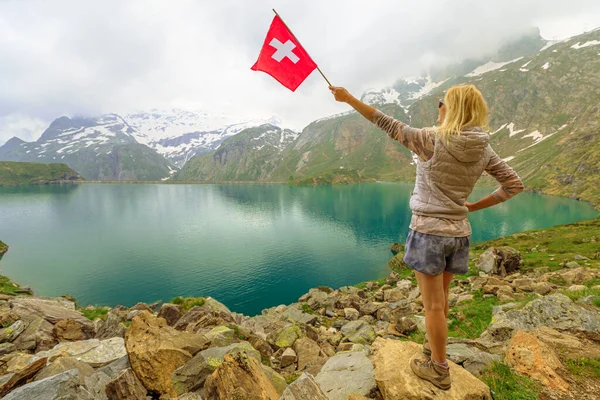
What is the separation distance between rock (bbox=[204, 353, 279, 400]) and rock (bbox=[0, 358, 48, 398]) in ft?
15.4

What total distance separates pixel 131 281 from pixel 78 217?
84.8 m

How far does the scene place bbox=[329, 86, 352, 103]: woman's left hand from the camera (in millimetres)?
4855

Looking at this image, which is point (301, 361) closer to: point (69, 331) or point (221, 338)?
point (221, 338)

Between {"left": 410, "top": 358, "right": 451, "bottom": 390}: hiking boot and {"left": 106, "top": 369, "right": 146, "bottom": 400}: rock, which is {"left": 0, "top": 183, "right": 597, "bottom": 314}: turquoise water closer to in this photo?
{"left": 106, "top": 369, "right": 146, "bottom": 400}: rock

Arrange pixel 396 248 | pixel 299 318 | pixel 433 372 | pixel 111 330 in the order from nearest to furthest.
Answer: pixel 433 372 < pixel 111 330 < pixel 299 318 < pixel 396 248

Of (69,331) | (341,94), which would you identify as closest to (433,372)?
(341,94)

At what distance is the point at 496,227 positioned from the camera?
88312 millimetres

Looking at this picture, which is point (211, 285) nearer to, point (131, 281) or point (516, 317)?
point (131, 281)

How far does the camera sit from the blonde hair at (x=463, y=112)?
3898 mm

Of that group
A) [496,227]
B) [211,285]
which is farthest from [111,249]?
[496,227]

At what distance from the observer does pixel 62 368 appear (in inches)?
288

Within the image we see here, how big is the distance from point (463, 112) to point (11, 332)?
22.3 meters

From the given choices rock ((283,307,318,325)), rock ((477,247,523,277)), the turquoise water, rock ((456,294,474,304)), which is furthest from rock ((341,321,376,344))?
the turquoise water

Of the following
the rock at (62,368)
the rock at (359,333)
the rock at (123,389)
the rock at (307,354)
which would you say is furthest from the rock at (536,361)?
the rock at (359,333)
